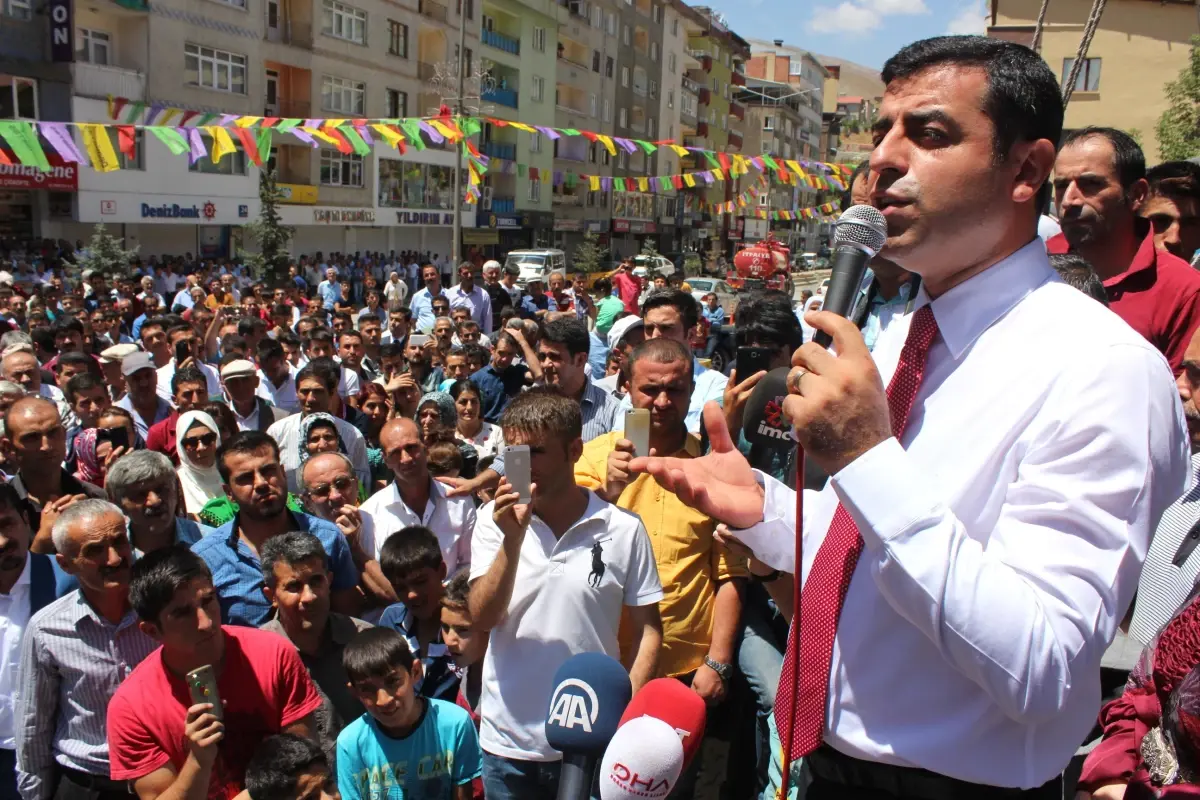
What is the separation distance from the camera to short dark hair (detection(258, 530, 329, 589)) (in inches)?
154

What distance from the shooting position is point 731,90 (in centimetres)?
7331

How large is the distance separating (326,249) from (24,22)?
1242cm

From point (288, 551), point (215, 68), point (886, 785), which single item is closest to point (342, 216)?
point (215, 68)

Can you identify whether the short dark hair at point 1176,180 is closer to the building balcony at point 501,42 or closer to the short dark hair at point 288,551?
the short dark hair at point 288,551

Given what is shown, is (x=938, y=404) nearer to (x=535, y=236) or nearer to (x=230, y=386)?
(x=230, y=386)

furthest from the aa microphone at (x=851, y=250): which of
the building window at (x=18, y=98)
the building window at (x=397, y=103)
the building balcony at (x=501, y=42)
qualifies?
the building balcony at (x=501, y=42)

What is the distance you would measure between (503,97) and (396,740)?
139ft

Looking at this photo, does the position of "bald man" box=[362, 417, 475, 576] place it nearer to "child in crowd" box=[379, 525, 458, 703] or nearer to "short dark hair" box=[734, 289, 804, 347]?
"child in crowd" box=[379, 525, 458, 703]

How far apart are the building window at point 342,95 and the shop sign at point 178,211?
6599 mm

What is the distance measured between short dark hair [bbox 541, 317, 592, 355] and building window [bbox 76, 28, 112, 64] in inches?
975

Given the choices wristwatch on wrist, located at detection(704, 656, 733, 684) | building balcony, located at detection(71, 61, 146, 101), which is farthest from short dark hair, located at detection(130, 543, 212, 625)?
building balcony, located at detection(71, 61, 146, 101)

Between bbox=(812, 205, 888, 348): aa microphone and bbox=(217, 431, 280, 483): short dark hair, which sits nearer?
bbox=(812, 205, 888, 348): aa microphone

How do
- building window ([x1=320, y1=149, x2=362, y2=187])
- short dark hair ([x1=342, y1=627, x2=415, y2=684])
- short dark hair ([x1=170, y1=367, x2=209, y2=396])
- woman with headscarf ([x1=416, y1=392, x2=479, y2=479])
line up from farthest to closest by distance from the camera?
building window ([x1=320, y1=149, x2=362, y2=187]) < short dark hair ([x1=170, y1=367, x2=209, y2=396]) < woman with headscarf ([x1=416, y1=392, x2=479, y2=479]) < short dark hair ([x1=342, y1=627, x2=415, y2=684])

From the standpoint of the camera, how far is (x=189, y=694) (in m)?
3.33
